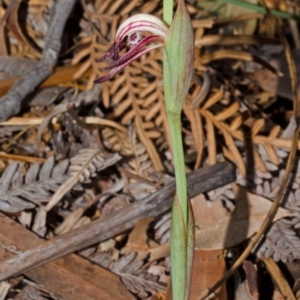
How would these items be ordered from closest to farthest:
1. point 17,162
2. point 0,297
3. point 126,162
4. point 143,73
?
1. point 0,297
2. point 17,162
3. point 126,162
4. point 143,73

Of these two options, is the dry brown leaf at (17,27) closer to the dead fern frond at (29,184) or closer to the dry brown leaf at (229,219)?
the dead fern frond at (29,184)

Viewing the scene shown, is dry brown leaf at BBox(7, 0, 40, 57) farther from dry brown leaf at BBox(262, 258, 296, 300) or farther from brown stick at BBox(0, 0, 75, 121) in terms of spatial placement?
dry brown leaf at BBox(262, 258, 296, 300)

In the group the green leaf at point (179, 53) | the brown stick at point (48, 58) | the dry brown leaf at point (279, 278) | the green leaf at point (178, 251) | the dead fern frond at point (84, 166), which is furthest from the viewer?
the brown stick at point (48, 58)

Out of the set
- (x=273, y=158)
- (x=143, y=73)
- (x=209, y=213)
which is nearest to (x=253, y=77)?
(x=143, y=73)

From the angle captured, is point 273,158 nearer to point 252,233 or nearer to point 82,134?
point 252,233

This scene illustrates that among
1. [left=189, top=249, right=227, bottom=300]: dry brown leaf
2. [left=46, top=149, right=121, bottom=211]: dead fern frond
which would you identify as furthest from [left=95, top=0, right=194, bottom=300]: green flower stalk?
[left=46, top=149, right=121, bottom=211]: dead fern frond

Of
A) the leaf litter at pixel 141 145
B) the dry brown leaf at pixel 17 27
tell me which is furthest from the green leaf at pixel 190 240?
the dry brown leaf at pixel 17 27
